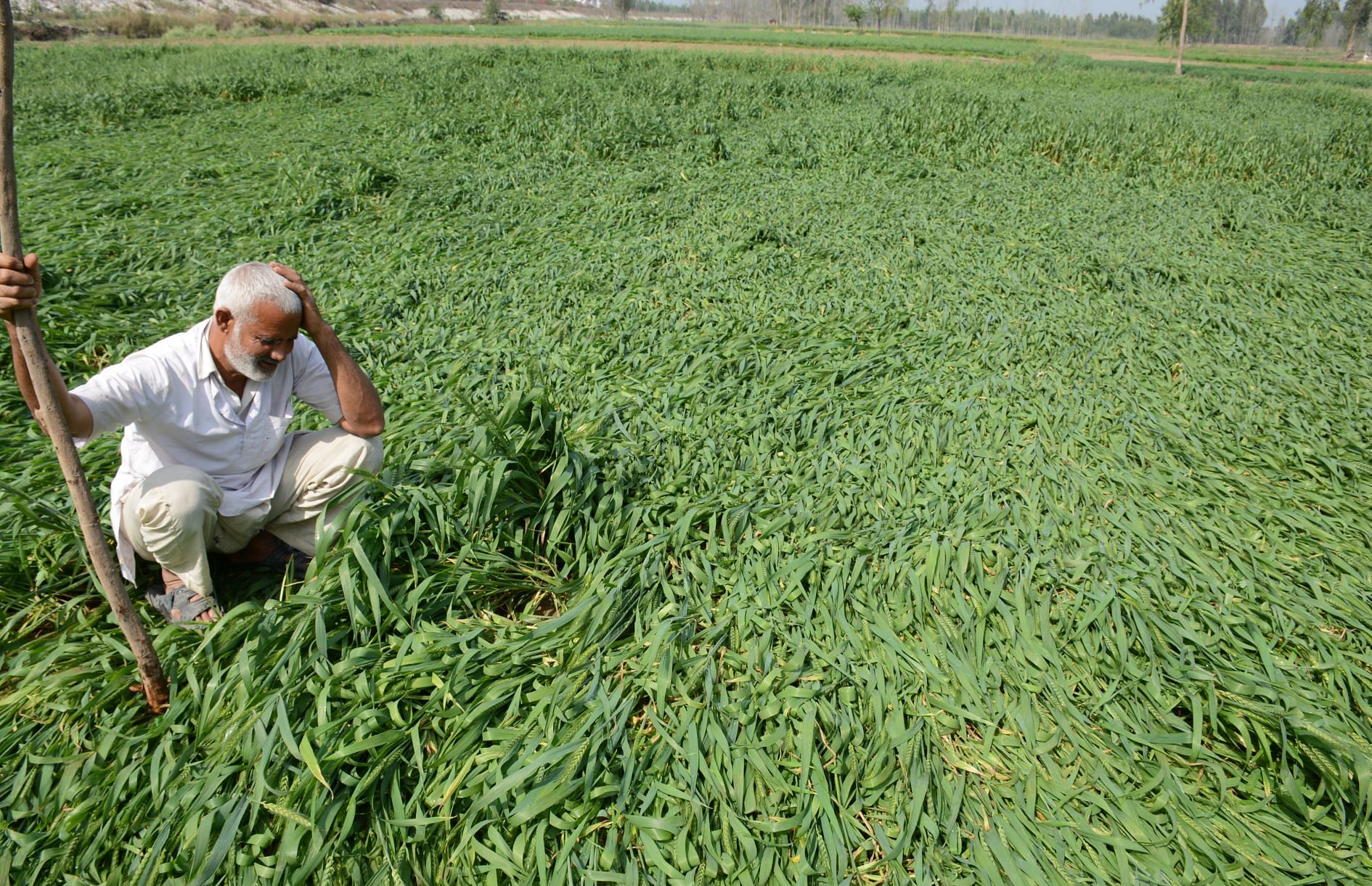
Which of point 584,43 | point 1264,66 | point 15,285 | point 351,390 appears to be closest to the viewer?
point 15,285

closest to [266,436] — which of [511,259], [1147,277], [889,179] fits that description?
[511,259]

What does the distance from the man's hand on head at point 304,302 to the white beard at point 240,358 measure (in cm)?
17

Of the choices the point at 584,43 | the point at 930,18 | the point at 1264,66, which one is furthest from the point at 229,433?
the point at 930,18

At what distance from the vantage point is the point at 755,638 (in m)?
2.19

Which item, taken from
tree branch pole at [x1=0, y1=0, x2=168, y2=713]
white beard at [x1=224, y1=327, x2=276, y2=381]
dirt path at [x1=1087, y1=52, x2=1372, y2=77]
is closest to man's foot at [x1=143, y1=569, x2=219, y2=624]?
tree branch pole at [x1=0, y1=0, x2=168, y2=713]

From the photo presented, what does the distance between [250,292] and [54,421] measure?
0.58m

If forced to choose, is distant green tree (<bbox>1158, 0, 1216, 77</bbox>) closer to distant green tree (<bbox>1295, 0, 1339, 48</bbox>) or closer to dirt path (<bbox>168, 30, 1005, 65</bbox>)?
distant green tree (<bbox>1295, 0, 1339, 48</bbox>)

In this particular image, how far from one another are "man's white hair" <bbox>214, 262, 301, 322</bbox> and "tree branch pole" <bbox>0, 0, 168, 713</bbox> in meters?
0.47

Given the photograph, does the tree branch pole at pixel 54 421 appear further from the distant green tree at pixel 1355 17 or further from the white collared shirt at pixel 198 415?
the distant green tree at pixel 1355 17

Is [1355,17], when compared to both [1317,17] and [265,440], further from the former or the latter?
[265,440]

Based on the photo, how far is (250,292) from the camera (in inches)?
80.4

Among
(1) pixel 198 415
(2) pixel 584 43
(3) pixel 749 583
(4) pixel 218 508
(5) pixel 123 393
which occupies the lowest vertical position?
(3) pixel 749 583

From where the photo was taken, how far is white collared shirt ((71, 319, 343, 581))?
2012mm

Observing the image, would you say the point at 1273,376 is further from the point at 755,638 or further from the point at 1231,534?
the point at 755,638
